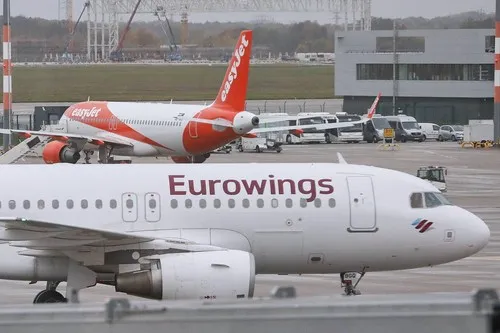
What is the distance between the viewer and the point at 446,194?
4606 cm

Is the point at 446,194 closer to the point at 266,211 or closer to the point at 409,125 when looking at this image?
the point at 266,211

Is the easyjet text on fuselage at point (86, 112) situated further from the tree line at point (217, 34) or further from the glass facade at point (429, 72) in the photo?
the tree line at point (217, 34)

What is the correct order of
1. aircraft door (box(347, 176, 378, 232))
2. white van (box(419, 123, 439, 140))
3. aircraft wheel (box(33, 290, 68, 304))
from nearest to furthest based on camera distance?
1. aircraft door (box(347, 176, 378, 232))
2. aircraft wheel (box(33, 290, 68, 304))
3. white van (box(419, 123, 439, 140))

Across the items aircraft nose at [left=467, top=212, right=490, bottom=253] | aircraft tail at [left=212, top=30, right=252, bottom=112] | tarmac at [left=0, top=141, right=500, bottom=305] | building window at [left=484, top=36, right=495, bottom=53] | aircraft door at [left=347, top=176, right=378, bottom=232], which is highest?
building window at [left=484, top=36, right=495, bottom=53]

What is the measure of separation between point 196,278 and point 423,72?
72.5 metres

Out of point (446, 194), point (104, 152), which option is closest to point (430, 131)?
point (104, 152)

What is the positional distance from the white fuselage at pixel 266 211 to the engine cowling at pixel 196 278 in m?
1.34

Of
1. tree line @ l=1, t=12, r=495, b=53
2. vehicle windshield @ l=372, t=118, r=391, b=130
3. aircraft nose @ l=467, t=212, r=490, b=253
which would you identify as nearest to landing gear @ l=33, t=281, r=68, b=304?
aircraft nose @ l=467, t=212, r=490, b=253

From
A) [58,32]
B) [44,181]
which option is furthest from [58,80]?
[44,181]

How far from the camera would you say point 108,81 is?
136625 mm

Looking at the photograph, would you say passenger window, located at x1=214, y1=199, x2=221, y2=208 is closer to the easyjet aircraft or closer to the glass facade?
the easyjet aircraft

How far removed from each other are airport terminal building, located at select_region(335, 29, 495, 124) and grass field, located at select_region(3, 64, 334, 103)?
25.7m

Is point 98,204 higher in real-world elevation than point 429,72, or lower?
lower

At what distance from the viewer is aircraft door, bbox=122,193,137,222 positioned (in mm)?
21422
